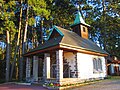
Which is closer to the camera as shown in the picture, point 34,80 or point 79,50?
point 79,50

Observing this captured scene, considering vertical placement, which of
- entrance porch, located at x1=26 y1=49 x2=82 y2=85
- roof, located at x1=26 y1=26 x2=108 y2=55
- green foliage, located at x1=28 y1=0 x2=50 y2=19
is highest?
green foliage, located at x1=28 y1=0 x2=50 y2=19

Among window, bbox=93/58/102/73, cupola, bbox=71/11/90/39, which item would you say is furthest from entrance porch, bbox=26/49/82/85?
cupola, bbox=71/11/90/39

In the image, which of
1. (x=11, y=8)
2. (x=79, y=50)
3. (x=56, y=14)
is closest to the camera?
(x=79, y=50)

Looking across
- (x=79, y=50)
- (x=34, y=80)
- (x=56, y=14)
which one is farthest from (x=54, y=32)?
(x=56, y=14)

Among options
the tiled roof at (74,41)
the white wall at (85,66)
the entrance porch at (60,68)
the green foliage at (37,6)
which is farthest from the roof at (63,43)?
the green foliage at (37,6)

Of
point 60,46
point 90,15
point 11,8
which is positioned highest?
point 90,15

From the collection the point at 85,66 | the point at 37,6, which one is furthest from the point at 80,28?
the point at 85,66

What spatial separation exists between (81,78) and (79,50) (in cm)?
243

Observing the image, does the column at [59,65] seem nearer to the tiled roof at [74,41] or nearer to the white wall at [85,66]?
the tiled roof at [74,41]

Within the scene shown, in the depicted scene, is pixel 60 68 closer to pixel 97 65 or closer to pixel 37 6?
pixel 97 65

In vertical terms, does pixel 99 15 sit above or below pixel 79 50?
above

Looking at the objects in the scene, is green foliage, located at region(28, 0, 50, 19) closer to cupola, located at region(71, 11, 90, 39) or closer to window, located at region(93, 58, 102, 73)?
cupola, located at region(71, 11, 90, 39)

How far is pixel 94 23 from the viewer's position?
3184 centimetres

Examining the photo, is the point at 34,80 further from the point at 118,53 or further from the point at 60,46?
the point at 118,53
